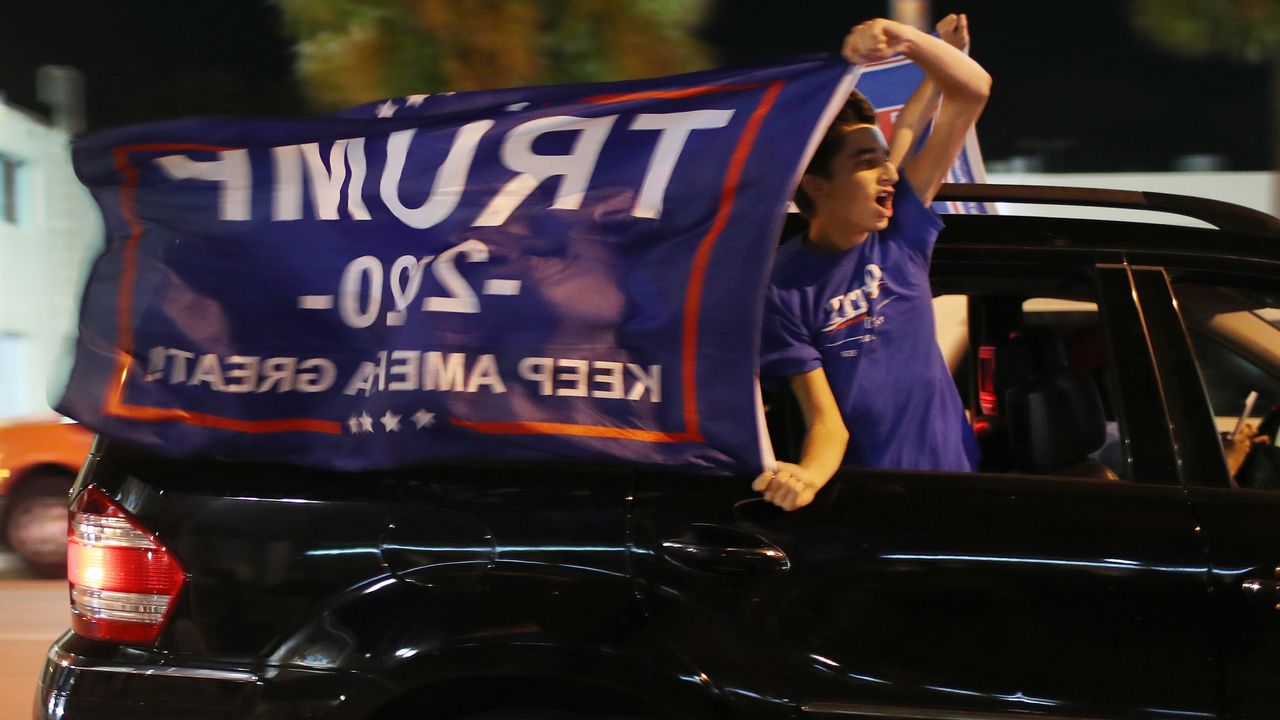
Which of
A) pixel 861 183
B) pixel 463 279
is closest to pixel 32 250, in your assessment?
pixel 463 279

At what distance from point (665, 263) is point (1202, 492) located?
1169 mm

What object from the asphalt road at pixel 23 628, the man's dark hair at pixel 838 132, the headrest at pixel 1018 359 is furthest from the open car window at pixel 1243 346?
the asphalt road at pixel 23 628

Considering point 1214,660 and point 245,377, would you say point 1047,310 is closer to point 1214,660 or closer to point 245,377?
point 1214,660

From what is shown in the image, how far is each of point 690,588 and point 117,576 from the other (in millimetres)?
1189

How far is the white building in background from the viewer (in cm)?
1827

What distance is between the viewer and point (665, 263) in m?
2.53

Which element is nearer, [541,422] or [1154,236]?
[541,422]

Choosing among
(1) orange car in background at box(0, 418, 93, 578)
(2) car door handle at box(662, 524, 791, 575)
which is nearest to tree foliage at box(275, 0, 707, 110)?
(1) orange car in background at box(0, 418, 93, 578)

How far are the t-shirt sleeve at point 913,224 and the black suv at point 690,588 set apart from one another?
414 millimetres

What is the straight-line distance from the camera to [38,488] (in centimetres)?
824

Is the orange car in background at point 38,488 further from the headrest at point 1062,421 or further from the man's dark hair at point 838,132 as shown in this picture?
the headrest at point 1062,421

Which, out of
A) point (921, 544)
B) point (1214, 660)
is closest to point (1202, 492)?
point (1214, 660)

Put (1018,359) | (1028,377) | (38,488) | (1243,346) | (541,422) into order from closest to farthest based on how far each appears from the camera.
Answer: (541,422), (1243,346), (1028,377), (1018,359), (38,488)

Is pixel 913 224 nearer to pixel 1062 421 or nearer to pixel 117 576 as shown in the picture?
pixel 1062 421
